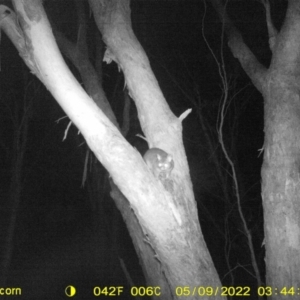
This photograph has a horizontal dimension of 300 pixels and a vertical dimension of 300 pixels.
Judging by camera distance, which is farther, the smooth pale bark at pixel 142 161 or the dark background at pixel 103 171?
the dark background at pixel 103 171

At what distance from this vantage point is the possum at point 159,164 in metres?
2.45

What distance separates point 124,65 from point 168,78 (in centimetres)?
830

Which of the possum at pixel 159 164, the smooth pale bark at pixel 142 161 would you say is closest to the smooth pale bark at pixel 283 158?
the smooth pale bark at pixel 142 161

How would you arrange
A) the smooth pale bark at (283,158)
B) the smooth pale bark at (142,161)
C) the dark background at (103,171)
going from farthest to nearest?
the dark background at (103,171), the smooth pale bark at (283,158), the smooth pale bark at (142,161)

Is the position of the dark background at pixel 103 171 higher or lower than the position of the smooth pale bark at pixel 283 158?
higher

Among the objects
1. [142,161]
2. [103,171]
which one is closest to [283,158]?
[142,161]

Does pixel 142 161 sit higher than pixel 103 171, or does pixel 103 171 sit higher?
pixel 103 171

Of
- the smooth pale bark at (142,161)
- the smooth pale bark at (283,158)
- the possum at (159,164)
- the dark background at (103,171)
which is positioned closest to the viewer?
the smooth pale bark at (142,161)

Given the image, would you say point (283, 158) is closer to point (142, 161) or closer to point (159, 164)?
point (159, 164)

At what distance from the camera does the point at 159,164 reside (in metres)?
2.44

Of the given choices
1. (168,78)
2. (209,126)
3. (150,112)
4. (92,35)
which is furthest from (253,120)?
(150,112)

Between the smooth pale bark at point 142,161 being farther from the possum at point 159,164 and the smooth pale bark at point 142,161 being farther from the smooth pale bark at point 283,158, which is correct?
the smooth pale bark at point 283,158

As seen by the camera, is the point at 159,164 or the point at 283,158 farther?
the point at 283,158

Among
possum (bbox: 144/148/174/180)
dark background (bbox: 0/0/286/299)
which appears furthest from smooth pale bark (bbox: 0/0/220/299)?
dark background (bbox: 0/0/286/299)
